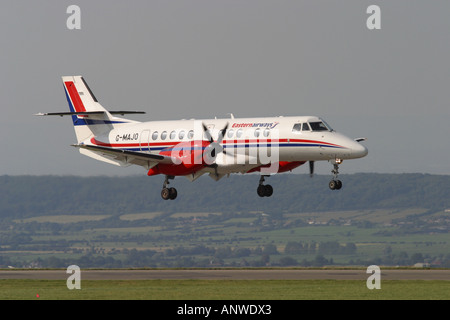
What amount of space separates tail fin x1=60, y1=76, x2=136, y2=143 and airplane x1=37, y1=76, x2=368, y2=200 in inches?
3.3

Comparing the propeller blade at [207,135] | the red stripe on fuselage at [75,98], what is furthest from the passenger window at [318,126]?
the red stripe on fuselage at [75,98]

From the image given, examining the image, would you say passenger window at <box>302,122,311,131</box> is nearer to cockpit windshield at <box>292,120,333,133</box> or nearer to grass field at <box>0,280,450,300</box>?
cockpit windshield at <box>292,120,333,133</box>

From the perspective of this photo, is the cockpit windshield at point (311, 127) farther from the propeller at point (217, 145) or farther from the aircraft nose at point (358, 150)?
the propeller at point (217, 145)

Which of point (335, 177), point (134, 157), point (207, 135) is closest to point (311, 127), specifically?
point (335, 177)

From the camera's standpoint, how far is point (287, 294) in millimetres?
40000

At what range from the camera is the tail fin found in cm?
6103

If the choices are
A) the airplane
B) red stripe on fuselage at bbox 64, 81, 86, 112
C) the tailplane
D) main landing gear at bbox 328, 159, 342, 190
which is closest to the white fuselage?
the airplane

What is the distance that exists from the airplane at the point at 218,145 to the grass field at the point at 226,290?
7.07 metres

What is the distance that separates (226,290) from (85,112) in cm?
2298
